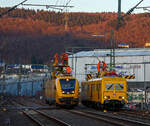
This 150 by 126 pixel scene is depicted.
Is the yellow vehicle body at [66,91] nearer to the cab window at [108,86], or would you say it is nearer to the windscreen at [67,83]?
the windscreen at [67,83]

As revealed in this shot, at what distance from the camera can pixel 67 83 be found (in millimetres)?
34469

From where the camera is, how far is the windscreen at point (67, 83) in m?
34.2

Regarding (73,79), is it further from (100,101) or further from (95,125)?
(95,125)

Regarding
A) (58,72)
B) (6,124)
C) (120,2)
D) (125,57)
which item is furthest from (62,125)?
(125,57)

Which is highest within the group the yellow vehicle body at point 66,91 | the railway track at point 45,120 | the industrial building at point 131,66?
the industrial building at point 131,66

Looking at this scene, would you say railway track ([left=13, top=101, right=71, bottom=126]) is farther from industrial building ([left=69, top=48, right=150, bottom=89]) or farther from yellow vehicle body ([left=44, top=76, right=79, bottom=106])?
industrial building ([left=69, top=48, right=150, bottom=89])

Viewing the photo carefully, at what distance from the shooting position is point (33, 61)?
183 m

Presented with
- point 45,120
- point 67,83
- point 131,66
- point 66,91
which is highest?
point 131,66

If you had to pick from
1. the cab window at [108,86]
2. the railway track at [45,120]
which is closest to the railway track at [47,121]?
the railway track at [45,120]

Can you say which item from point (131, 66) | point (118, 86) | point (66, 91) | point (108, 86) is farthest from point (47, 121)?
point (131, 66)

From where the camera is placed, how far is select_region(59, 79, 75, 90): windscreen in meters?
34.2

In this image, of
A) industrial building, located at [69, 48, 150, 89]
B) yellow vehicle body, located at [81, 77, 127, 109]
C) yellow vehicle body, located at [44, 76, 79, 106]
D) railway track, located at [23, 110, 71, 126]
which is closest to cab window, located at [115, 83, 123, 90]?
yellow vehicle body, located at [81, 77, 127, 109]

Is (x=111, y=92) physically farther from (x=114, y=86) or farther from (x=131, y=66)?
(x=131, y=66)

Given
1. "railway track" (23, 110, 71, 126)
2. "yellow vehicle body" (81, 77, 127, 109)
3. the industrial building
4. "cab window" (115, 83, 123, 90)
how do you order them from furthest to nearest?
the industrial building < "cab window" (115, 83, 123, 90) < "yellow vehicle body" (81, 77, 127, 109) < "railway track" (23, 110, 71, 126)
